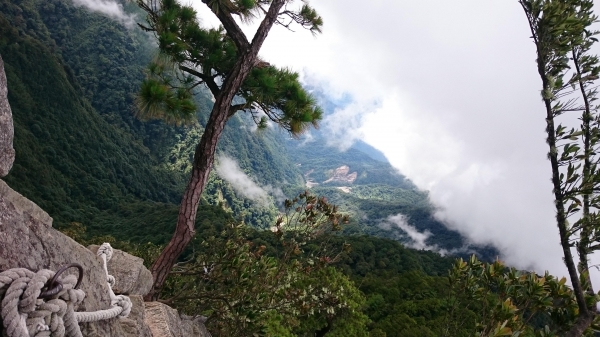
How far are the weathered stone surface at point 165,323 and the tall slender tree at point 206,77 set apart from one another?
32cm

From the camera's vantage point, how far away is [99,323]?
1.67 m

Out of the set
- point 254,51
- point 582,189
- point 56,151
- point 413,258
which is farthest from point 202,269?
point 56,151

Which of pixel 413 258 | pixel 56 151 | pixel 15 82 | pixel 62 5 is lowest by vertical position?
pixel 56 151

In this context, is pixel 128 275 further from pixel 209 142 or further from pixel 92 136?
pixel 92 136

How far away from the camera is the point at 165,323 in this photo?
2910 mm

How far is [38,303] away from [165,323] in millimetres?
2001

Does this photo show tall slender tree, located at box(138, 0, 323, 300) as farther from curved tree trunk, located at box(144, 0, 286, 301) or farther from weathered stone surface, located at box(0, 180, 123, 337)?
weathered stone surface, located at box(0, 180, 123, 337)

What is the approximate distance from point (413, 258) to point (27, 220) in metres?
53.8

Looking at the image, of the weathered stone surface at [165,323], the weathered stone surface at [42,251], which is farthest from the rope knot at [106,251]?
the weathered stone surface at [165,323]

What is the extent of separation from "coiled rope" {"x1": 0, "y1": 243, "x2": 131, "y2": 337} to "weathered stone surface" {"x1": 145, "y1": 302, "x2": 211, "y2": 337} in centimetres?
169

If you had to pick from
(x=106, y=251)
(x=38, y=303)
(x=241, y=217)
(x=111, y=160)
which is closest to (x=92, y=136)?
(x=111, y=160)

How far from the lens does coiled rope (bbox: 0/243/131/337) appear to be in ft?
3.46

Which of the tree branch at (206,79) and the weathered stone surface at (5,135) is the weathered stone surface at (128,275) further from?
the tree branch at (206,79)

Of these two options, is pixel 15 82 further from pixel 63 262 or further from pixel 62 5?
pixel 63 262
